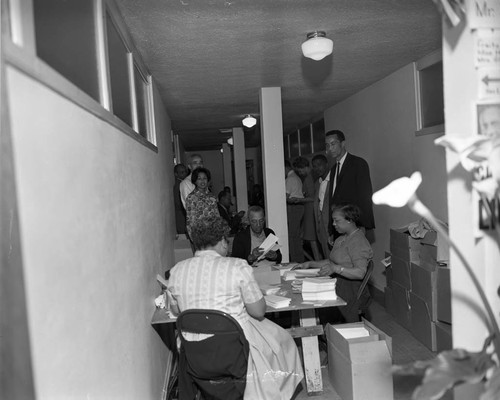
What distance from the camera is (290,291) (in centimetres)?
328

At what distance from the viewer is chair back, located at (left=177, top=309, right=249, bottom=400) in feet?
7.86

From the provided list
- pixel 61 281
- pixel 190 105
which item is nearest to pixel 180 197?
pixel 190 105

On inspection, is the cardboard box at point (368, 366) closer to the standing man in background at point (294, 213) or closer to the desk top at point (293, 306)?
the desk top at point (293, 306)

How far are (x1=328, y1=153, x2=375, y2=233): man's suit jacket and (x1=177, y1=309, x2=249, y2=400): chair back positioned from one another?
8.48ft

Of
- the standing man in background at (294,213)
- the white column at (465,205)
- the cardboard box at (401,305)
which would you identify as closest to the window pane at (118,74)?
the white column at (465,205)

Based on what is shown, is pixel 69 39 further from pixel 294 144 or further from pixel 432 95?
pixel 294 144

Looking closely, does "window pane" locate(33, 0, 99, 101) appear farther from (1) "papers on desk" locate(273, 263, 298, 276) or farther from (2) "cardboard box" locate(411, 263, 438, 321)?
(2) "cardboard box" locate(411, 263, 438, 321)

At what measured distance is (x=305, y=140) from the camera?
10445 mm

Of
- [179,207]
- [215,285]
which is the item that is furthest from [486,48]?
[179,207]

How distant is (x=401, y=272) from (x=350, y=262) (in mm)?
1224

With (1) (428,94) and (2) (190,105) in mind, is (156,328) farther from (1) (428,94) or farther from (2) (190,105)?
(2) (190,105)

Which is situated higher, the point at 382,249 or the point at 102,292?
the point at 102,292

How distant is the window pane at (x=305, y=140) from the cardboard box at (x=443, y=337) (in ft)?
21.7

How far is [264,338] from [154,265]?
3.66 ft
